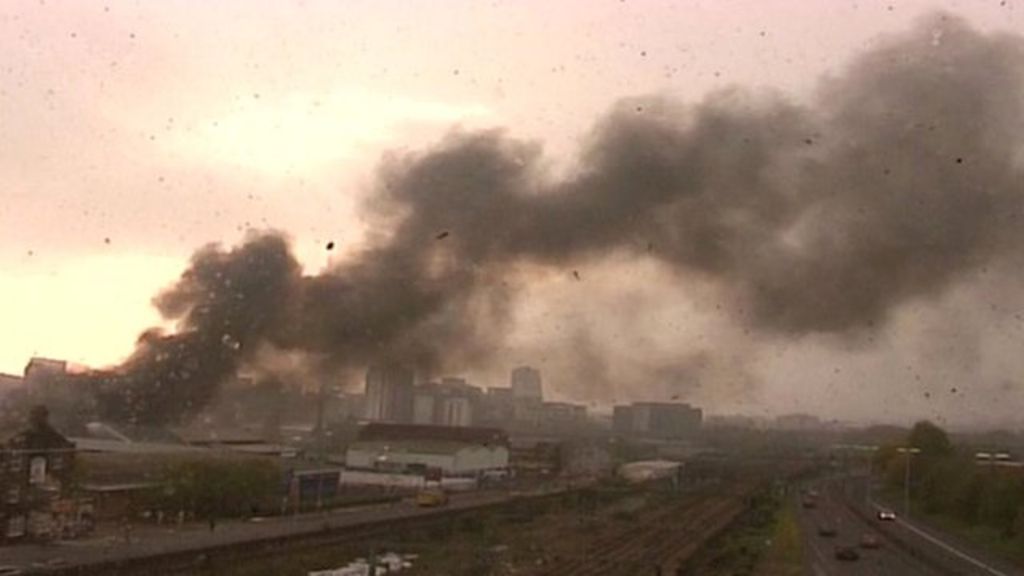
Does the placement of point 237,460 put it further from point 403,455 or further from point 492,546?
point 403,455

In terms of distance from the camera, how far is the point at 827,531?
34.7 meters

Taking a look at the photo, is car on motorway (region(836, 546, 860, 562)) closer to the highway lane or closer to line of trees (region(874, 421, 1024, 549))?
the highway lane

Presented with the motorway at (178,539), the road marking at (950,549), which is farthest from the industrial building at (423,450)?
the road marking at (950,549)

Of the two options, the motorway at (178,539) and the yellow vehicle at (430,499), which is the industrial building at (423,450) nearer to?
Answer: the yellow vehicle at (430,499)

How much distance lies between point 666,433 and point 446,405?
30.7 meters

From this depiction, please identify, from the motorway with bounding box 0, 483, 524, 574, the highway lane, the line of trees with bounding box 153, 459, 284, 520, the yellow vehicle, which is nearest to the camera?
the motorway with bounding box 0, 483, 524, 574

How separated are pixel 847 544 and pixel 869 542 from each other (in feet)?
2.03

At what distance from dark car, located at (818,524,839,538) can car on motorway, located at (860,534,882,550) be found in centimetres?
81

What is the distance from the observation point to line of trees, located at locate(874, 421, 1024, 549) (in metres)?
38.7

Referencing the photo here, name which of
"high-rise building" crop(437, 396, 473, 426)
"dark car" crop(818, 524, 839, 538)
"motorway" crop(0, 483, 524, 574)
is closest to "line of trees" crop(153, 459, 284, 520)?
"motorway" crop(0, 483, 524, 574)

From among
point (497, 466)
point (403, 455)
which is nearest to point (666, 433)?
point (497, 466)

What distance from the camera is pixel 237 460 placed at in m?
32.6

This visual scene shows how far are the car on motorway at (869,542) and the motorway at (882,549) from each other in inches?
6.7

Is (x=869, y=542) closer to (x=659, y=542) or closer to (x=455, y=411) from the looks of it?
(x=659, y=542)
